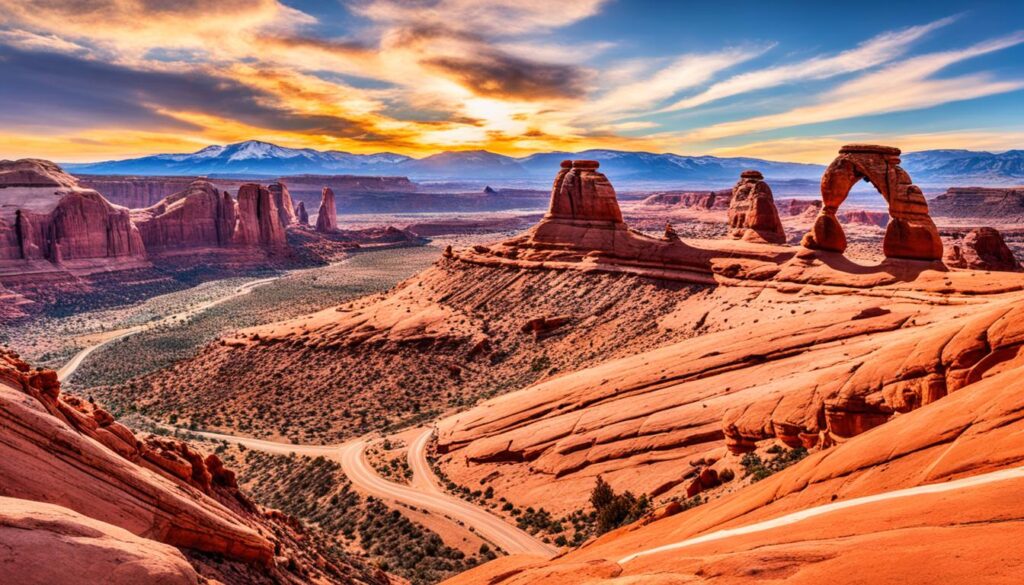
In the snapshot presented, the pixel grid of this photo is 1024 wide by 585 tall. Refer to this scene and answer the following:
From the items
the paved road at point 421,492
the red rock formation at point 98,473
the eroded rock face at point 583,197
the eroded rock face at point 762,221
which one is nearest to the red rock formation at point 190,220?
the paved road at point 421,492

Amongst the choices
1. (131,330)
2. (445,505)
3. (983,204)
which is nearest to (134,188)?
(131,330)

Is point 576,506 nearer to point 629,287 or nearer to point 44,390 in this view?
point 44,390

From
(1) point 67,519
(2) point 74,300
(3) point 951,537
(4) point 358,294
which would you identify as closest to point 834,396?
(3) point 951,537

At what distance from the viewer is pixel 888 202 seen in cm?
3662

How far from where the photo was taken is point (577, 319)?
4606 centimetres

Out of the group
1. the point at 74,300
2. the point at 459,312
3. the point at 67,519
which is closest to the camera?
the point at 67,519

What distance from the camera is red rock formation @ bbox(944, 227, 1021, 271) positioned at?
4609cm

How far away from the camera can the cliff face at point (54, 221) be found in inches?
3455

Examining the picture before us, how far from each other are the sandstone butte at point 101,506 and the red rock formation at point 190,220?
399 ft

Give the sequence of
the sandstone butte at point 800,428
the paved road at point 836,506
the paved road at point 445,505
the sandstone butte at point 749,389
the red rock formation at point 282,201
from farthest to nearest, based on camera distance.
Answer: the red rock formation at point 282,201, the paved road at point 445,505, the sandstone butte at point 749,389, the paved road at point 836,506, the sandstone butte at point 800,428

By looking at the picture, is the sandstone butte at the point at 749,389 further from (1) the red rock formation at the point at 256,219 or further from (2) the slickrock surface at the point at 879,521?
(1) the red rock formation at the point at 256,219

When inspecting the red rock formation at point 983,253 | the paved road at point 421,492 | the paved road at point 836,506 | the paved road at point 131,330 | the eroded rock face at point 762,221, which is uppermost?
the eroded rock face at point 762,221

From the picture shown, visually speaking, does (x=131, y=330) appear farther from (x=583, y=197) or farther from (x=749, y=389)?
(x=749, y=389)

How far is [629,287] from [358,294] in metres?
53.5
